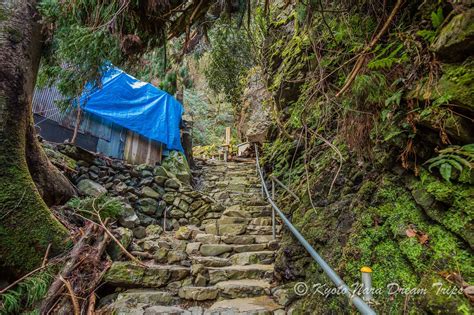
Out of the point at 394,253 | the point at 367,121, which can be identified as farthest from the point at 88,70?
the point at 394,253

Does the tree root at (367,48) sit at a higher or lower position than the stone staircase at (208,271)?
higher

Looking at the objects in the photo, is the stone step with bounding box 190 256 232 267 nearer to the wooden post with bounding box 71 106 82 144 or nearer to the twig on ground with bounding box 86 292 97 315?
the twig on ground with bounding box 86 292 97 315

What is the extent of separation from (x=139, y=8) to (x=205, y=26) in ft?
1.97

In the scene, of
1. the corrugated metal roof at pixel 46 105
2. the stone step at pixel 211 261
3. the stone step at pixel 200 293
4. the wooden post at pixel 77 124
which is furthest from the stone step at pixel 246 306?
the corrugated metal roof at pixel 46 105

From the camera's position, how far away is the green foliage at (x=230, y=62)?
5.18 m

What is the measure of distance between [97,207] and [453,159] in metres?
3.79

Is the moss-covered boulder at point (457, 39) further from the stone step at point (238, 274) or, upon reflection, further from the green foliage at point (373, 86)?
the stone step at point (238, 274)

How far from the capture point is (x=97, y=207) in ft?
11.6

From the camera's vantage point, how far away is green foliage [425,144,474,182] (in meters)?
1.14

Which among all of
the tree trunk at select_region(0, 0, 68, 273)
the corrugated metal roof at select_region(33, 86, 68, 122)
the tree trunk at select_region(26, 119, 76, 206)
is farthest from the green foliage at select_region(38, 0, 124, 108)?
the corrugated metal roof at select_region(33, 86, 68, 122)

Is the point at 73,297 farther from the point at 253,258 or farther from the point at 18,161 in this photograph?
the point at 253,258

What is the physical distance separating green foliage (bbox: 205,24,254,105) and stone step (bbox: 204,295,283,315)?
156 inches

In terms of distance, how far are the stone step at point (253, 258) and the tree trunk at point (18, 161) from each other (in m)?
1.90

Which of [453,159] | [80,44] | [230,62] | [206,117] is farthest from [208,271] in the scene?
[206,117]
